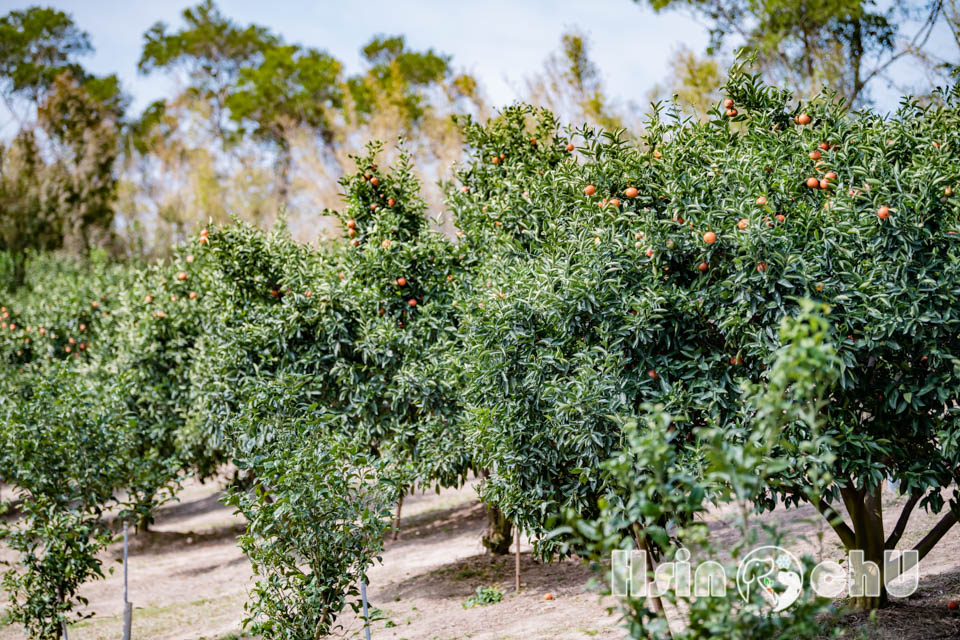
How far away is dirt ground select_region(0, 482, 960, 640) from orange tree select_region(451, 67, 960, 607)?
0.92 m

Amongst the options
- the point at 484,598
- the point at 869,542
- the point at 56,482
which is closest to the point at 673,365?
the point at 869,542

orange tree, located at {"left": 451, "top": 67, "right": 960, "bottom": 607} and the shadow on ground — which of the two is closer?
orange tree, located at {"left": 451, "top": 67, "right": 960, "bottom": 607}

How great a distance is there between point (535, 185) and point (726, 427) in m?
3.54

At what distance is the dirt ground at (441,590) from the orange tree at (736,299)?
3.03ft

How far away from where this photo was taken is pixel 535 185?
7371 mm

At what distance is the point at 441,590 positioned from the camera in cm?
901

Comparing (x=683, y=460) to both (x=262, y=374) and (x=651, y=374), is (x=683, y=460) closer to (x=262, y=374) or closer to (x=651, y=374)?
(x=651, y=374)

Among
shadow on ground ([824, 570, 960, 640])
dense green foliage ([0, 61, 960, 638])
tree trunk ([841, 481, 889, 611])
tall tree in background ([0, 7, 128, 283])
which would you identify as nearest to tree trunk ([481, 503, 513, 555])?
dense green foliage ([0, 61, 960, 638])

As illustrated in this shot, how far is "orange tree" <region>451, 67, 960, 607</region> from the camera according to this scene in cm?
432

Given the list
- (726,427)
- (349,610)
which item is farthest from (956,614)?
(349,610)

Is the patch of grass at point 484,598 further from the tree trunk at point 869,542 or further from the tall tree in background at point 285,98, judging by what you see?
the tall tree in background at point 285,98

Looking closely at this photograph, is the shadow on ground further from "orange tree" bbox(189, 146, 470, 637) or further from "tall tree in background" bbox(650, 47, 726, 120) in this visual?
"tall tree in background" bbox(650, 47, 726, 120)

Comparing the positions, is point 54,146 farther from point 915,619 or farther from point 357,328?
point 915,619

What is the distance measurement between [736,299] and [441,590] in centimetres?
587
